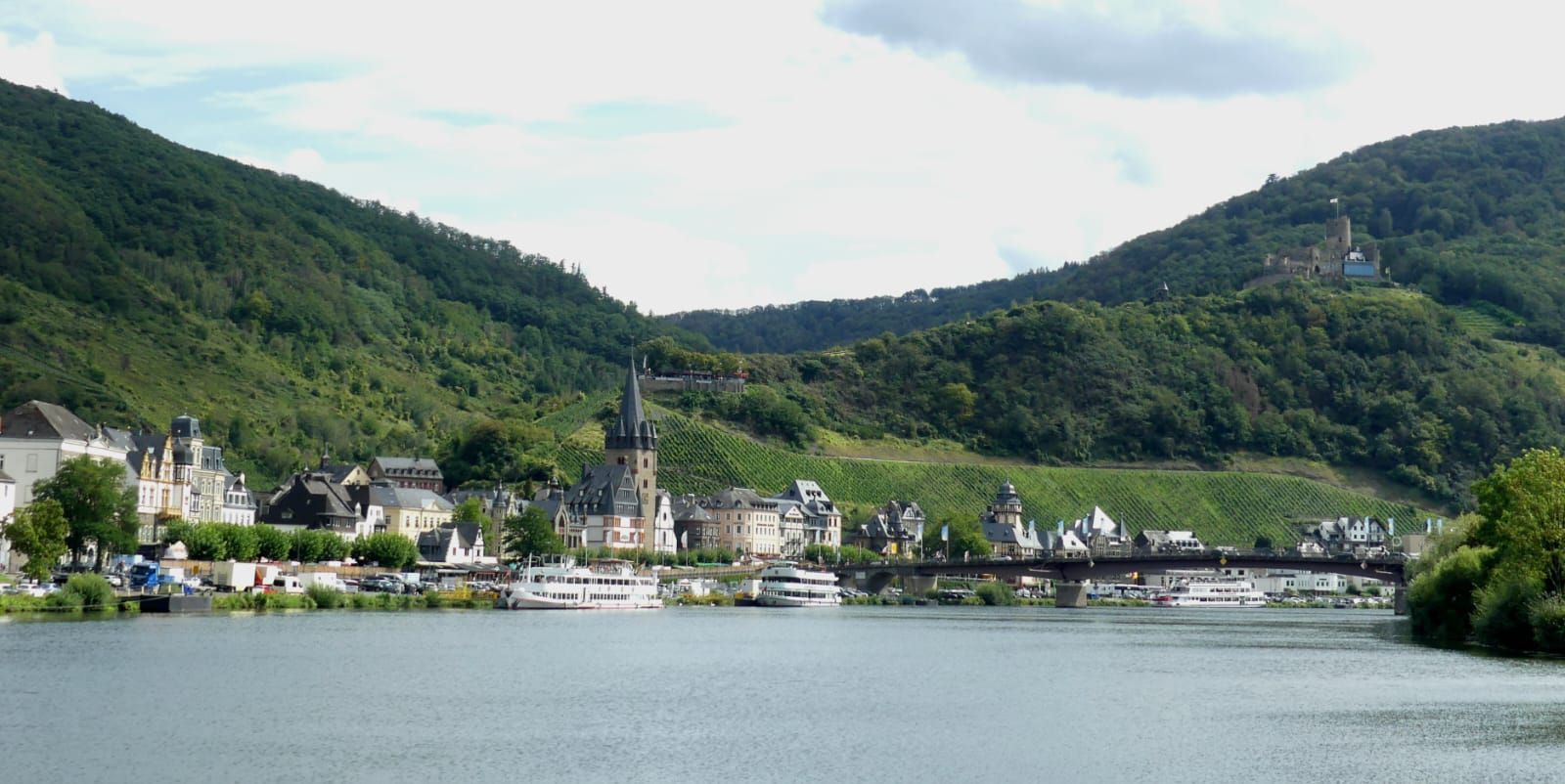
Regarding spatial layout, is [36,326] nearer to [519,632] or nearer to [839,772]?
[519,632]

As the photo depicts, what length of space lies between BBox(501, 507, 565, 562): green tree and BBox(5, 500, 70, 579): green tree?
50.0 meters

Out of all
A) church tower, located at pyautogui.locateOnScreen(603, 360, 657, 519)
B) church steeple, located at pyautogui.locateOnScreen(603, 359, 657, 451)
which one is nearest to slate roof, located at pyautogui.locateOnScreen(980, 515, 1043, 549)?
church tower, located at pyautogui.locateOnScreen(603, 360, 657, 519)

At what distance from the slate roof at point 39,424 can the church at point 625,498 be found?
5132cm

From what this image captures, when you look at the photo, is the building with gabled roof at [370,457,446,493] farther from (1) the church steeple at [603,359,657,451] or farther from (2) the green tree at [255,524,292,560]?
(2) the green tree at [255,524,292,560]

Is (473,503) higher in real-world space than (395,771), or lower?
higher

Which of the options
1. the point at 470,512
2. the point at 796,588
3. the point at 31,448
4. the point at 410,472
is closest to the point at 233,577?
the point at 31,448

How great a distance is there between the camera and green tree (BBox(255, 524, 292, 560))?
12094cm

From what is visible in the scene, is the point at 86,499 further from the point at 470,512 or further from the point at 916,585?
the point at 916,585

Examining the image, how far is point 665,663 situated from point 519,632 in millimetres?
19846

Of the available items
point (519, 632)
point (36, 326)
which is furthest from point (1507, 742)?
point (36, 326)

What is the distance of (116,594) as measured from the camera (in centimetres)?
9625

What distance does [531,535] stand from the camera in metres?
144

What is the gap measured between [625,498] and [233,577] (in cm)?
6038

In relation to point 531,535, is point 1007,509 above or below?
above
